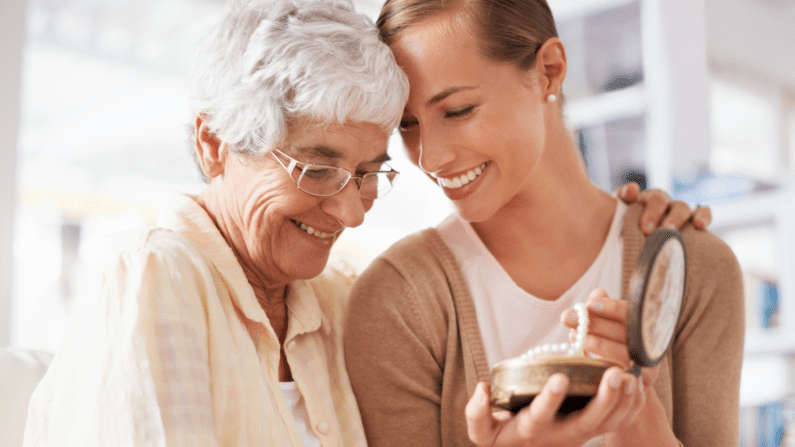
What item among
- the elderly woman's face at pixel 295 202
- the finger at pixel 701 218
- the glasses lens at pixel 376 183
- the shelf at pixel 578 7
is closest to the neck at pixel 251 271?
the elderly woman's face at pixel 295 202

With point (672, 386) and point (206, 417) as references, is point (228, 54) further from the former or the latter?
point (672, 386)

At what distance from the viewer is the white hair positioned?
1.25 metres

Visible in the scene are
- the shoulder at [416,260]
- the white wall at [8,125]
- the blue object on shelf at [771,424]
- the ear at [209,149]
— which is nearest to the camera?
the ear at [209,149]

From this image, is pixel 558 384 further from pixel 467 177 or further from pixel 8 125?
pixel 8 125

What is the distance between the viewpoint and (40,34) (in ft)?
15.2

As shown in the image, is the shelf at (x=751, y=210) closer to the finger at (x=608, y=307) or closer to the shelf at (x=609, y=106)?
the shelf at (x=609, y=106)

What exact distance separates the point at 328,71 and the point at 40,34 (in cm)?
414

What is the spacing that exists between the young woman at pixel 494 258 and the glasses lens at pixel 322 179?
0.16 metres

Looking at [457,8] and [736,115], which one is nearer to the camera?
[457,8]

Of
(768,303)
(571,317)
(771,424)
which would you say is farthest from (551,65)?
(768,303)

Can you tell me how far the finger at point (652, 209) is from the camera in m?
1.44

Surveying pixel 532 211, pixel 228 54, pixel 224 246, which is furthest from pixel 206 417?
pixel 532 211

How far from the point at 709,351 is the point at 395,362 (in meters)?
0.59

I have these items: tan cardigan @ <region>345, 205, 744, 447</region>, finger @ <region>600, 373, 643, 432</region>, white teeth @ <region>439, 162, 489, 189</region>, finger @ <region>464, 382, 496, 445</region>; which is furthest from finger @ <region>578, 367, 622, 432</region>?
white teeth @ <region>439, 162, 489, 189</region>
